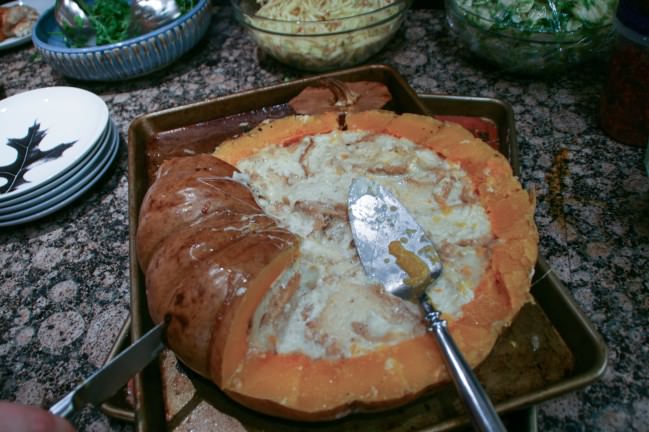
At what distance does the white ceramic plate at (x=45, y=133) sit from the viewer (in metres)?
1.37

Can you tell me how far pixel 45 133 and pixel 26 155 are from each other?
107 mm

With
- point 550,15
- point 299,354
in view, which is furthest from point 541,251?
point 550,15

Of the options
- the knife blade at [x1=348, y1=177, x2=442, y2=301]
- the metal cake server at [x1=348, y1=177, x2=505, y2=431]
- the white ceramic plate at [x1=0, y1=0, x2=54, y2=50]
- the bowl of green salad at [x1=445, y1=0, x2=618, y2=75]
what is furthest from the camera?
the white ceramic plate at [x1=0, y1=0, x2=54, y2=50]

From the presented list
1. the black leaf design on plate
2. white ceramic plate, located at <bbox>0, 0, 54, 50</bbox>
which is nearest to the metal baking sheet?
the black leaf design on plate

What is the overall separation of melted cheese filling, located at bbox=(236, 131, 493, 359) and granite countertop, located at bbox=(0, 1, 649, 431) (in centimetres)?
29

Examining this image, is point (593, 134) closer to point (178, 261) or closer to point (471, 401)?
point (471, 401)

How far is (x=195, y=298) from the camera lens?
Result: 0.79 m

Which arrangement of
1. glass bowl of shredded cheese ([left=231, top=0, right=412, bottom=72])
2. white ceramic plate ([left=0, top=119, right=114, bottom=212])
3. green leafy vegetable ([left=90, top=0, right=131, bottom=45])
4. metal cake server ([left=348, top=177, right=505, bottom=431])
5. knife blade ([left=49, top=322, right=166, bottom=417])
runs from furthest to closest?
green leafy vegetable ([left=90, top=0, right=131, bottom=45]), glass bowl of shredded cheese ([left=231, top=0, right=412, bottom=72]), white ceramic plate ([left=0, top=119, right=114, bottom=212]), metal cake server ([left=348, top=177, right=505, bottom=431]), knife blade ([left=49, top=322, right=166, bottom=417])

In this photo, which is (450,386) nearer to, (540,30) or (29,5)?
(540,30)

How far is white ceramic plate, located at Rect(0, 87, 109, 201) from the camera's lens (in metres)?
1.37

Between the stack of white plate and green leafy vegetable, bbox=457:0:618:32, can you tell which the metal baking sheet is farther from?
green leafy vegetable, bbox=457:0:618:32

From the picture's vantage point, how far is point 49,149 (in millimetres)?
1481

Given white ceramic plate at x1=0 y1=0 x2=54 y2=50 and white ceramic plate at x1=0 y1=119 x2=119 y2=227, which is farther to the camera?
white ceramic plate at x1=0 y1=0 x2=54 y2=50

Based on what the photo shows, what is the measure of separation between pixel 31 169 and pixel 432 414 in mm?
1287
